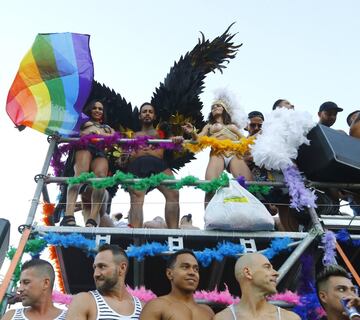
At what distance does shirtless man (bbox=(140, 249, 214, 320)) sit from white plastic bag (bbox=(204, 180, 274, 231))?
3.75 ft

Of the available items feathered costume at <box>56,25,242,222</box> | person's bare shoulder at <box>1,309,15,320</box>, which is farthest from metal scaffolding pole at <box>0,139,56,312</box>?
feathered costume at <box>56,25,242,222</box>

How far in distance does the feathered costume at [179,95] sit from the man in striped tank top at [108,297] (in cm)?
335

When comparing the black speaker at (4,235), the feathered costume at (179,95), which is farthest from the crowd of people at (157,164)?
the black speaker at (4,235)

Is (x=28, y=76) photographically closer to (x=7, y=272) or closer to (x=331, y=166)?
(x=7, y=272)

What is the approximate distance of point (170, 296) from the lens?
13.0 feet

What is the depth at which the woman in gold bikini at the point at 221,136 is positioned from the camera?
6.24m

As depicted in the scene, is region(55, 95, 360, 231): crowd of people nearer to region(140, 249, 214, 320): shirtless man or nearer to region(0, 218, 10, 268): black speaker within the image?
region(0, 218, 10, 268): black speaker

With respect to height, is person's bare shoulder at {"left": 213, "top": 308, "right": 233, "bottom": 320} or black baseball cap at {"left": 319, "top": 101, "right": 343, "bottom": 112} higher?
black baseball cap at {"left": 319, "top": 101, "right": 343, "bottom": 112}

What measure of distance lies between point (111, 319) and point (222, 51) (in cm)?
518

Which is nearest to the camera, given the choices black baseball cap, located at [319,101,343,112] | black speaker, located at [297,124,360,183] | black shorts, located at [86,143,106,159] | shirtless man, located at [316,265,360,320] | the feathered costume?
shirtless man, located at [316,265,360,320]

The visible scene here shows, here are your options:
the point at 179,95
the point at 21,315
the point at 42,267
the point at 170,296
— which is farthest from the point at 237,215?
the point at 179,95

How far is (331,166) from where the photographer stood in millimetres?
5656

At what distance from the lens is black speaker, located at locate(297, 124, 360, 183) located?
5641 millimetres

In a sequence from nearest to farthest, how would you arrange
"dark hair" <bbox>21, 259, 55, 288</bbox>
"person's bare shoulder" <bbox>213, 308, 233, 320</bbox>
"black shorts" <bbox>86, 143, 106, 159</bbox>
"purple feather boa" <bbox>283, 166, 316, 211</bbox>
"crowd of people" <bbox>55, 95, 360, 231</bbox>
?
"person's bare shoulder" <bbox>213, 308, 233, 320</bbox>, "dark hair" <bbox>21, 259, 55, 288</bbox>, "purple feather boa" <bbox>283, 166, 316, 211</bbox>, "crowd of people" <bbox>55, 95, 360, 231</bbox>, "black shorts" <bbox>86, 143, 106, 159</bbox>
